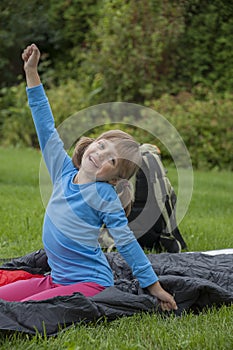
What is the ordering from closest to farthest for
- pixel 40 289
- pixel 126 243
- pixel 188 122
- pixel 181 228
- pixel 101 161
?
1. pixel 126 243
2. pixel 101 161
3. pixel 40 289
4. pixel 181 228
5. pixel 188 122

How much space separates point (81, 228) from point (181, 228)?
8.39 feet

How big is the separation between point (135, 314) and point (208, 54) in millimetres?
9697

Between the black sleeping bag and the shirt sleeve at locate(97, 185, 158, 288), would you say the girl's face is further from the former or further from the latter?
the black sleeping bag

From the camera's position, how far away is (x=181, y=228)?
19.2 ft

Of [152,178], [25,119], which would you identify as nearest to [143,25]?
[25,119]

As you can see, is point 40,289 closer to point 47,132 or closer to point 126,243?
point 126,243

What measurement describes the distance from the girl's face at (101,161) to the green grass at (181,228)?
0.67 metres

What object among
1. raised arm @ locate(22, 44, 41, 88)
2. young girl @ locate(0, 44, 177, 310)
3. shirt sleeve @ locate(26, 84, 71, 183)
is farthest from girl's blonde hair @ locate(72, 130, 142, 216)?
raised arm @ locate(22, 44, 41, 88)

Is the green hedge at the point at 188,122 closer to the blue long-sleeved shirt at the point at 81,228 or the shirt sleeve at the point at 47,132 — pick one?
the shirt sleeve at the point at 47,132

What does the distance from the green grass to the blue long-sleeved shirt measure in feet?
0.95

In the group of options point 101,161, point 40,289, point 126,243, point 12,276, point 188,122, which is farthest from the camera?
point 188,122

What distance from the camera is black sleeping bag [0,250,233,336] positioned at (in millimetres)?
3021

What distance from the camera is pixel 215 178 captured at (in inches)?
364

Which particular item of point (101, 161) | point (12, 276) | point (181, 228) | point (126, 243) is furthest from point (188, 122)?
point (126, 243)
